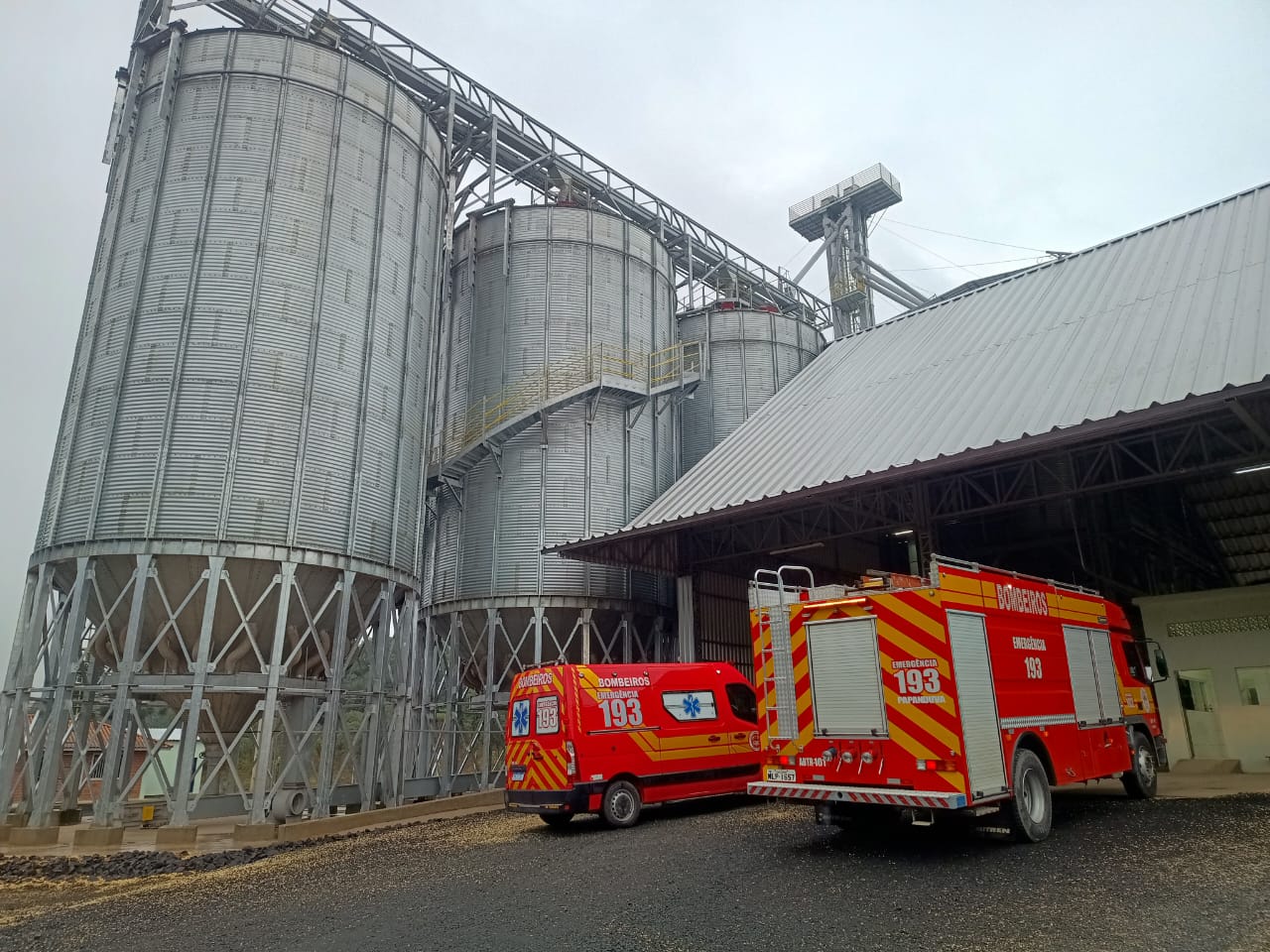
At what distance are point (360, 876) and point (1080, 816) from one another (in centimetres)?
991

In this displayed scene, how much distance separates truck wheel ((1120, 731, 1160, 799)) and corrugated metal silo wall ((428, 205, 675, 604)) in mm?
14256

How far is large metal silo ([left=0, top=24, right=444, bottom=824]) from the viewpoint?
54.0 ft

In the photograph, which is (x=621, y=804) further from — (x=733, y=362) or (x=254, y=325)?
(x=733, y=362)

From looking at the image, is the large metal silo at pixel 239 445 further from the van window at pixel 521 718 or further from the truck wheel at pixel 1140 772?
the truck wheel at pixel 1140 772

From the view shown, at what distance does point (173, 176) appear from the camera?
19.3 meters

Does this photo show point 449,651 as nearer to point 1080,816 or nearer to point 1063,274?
point 1080,816

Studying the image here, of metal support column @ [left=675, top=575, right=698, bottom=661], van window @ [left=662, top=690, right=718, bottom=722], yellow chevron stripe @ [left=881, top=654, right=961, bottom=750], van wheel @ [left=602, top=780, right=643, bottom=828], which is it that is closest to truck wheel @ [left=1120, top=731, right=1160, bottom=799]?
yellow chevron stripe @ [left=881, top=654, right=961, bottom=750]

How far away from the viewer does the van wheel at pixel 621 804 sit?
13359mm

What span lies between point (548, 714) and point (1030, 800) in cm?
748

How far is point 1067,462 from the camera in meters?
17.6

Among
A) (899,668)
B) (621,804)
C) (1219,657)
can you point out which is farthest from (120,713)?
(1219,657)

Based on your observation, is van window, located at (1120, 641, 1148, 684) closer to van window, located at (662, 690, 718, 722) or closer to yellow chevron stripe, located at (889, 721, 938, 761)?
yellow chevron stripe, located at (889, 721, 938, 761)

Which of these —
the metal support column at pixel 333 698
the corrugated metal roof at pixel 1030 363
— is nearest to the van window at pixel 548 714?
the metal support column at pixel 333 698

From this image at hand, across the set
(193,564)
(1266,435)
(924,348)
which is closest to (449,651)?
(193,564)
